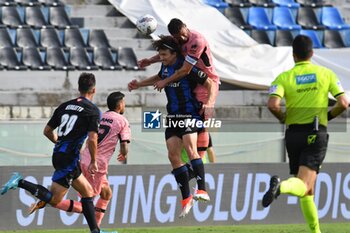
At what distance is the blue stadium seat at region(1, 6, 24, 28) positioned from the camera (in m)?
21.1

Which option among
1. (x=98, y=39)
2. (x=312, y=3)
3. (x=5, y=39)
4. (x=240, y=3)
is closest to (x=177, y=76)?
(x=5, y=39)

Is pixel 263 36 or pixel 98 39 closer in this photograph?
pixel 98 39

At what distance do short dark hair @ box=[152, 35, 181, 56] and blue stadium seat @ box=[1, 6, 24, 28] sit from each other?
8.83 metres

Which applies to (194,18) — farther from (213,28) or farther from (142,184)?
(142,184)

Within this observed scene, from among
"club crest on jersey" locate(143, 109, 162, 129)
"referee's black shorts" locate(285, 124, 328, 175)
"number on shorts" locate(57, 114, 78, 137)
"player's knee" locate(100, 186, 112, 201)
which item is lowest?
"club crest on jersey" locate(143, 109, 162, 129)

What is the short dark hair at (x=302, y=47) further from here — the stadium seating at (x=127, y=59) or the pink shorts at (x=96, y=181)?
the stadium seating at (x=127, y=59)

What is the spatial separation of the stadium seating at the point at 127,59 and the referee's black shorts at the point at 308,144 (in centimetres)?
1021

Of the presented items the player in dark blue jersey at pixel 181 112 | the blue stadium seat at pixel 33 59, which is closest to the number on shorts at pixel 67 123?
the player in dark blue jersey at pixel 181 112

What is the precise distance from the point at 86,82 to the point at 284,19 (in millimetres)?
12872

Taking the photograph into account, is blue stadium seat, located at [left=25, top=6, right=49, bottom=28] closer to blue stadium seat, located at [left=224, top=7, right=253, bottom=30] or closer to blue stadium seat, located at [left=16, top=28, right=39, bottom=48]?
blue stadium seat, located at [left=16, top=28, right=39, bottom=48]

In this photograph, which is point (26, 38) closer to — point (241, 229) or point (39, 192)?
point (241, 229)

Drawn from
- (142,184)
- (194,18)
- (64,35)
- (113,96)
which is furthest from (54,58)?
(113,96)

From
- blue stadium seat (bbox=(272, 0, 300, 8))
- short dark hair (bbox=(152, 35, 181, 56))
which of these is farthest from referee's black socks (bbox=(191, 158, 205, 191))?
blue stadium seat (bbox=(272, 0, 300, 8))

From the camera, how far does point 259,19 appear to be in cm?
2353
